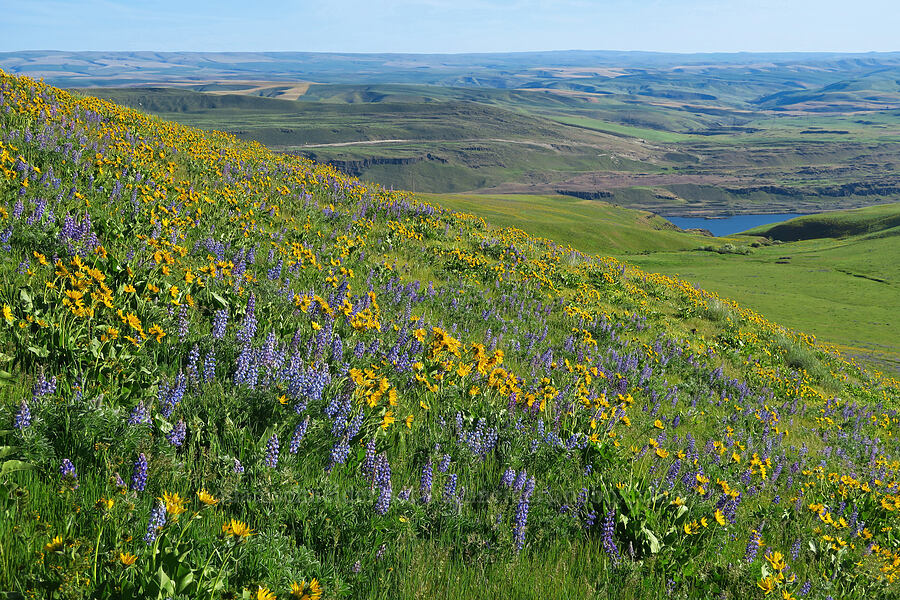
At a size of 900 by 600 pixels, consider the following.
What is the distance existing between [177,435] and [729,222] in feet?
658

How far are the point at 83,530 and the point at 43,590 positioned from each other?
0.58 m

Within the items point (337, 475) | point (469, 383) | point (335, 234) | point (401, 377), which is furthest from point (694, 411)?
point (335, 234)

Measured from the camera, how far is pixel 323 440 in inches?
179

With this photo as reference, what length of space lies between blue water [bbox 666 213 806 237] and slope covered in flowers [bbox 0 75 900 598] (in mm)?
171374

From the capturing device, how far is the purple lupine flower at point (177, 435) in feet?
12.6

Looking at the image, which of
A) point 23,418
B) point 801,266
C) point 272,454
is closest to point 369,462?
point 272,454

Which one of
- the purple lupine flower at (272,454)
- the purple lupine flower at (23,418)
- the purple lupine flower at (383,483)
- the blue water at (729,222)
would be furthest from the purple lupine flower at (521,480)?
the blue water at (729,222)

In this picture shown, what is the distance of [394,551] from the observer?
3.66m

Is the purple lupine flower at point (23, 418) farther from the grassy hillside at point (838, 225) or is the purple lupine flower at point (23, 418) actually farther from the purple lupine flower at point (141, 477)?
the grassy hillside at point (838, 225)

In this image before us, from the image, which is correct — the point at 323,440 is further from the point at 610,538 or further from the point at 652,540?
the point at 652,540

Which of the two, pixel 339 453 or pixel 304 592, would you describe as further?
pixel 339 453

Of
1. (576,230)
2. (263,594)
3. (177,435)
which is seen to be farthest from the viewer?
(576,230)

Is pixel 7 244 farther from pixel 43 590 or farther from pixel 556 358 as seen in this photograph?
pixel 556 358

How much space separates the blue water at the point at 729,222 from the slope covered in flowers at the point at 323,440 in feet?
562
